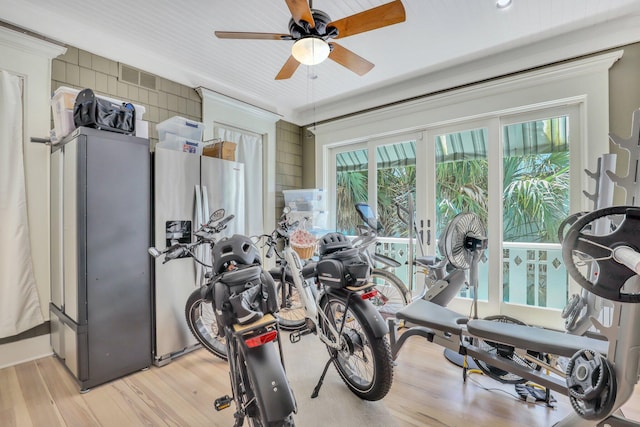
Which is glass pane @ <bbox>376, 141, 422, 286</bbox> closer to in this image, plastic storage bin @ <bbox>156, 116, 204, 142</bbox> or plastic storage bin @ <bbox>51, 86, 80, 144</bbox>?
plastic storage bin @ <bbox>156, 116, 204, 142</bbox>

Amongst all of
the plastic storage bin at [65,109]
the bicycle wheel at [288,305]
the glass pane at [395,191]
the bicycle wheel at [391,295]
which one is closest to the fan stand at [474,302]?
the bicycle wheel at [391,295]

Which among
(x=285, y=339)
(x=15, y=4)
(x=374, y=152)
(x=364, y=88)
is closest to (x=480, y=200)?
(x=374, y=152)

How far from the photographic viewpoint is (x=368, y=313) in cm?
177

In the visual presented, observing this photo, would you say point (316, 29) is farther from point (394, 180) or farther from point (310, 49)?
point (394, 180)

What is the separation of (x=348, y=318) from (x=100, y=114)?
2330 millimetres

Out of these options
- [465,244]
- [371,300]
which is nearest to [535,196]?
[465,244]

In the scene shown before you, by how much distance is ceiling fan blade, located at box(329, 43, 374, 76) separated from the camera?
7.41ft

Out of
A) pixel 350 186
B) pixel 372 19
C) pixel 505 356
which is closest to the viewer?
pixel 505 356

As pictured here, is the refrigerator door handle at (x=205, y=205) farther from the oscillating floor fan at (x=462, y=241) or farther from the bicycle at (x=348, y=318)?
the oscillating floor fan at (x=462, y=241)

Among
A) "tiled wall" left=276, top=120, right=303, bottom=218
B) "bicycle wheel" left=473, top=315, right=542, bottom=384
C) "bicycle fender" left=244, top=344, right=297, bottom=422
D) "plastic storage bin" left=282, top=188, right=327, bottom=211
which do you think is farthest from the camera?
"tiled wall" left=276, top=120, right=303, bottom=218

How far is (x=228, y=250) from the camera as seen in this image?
4.79 feet

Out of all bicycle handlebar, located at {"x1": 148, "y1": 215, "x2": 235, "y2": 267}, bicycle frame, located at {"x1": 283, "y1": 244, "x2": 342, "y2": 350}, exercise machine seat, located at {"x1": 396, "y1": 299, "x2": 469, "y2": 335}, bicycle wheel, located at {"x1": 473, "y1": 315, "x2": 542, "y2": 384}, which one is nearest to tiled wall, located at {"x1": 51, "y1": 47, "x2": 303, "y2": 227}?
bicycle handlebar, located at {"x1": 148, "y1": 215, "x2": 235, "y2": 267}

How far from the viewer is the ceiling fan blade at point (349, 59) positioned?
7.41ft

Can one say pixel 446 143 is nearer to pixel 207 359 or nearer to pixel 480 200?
pixel 480 200
